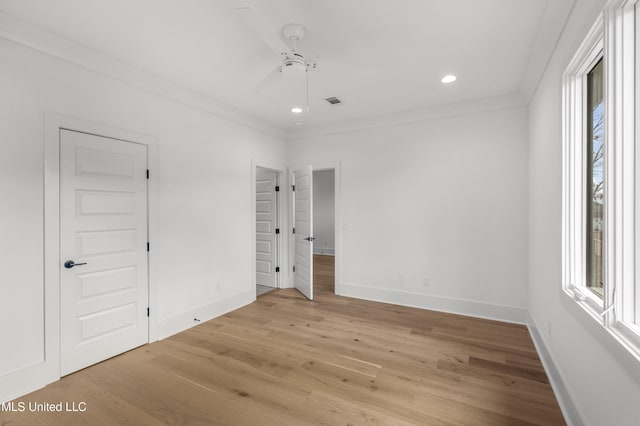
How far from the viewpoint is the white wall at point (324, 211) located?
31.0 feet

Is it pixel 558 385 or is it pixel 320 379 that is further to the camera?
pixel 320 379

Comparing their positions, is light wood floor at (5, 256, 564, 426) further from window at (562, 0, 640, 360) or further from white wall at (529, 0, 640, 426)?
window at (562, 0, 640, 360)

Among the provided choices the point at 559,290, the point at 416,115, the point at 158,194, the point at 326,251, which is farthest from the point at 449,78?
the point at 326,251

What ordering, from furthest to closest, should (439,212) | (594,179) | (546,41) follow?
(439,212)
(546,41)
(594,179)

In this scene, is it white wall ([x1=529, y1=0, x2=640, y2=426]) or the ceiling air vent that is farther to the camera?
the ceiling air vent

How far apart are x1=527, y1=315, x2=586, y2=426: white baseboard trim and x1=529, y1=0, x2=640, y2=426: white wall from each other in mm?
19

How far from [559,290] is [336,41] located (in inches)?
105

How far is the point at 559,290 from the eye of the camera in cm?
225

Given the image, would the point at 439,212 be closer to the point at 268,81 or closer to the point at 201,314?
the point at 268,81

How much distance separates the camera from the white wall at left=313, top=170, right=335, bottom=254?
9461 millimetres

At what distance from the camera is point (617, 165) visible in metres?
1.37
